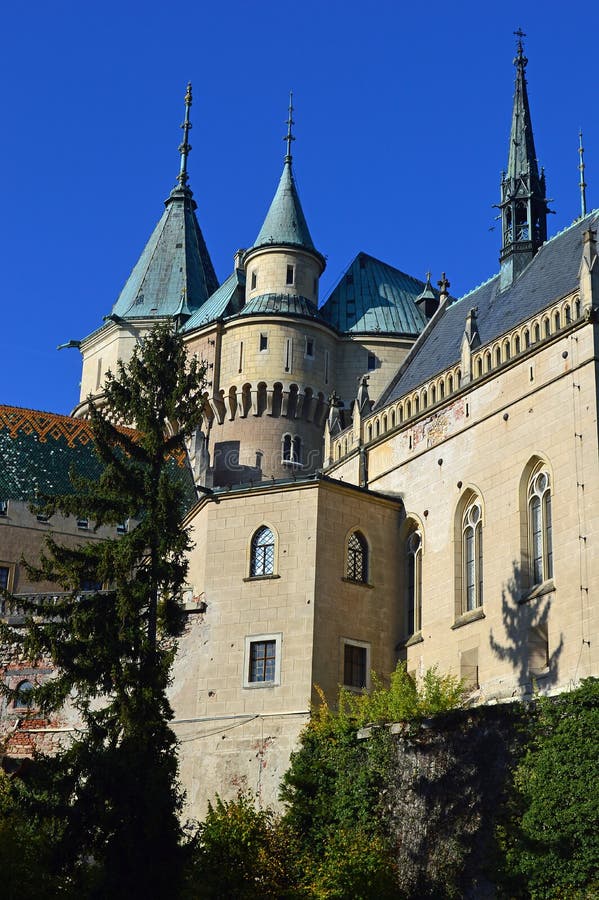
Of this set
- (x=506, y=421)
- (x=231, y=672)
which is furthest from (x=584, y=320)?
(x=231, y=672)

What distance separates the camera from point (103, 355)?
229ft

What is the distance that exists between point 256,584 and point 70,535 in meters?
17.2

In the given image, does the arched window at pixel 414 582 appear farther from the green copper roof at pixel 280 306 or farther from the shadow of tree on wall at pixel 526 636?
the green copper roof at pixel 280 306

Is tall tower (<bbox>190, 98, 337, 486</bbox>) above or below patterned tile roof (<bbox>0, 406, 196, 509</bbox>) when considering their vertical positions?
above

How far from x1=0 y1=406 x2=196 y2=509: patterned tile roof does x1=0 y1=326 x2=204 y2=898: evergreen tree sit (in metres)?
23.1

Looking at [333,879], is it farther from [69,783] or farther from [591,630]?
[591,630]

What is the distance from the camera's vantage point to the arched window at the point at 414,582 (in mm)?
40312

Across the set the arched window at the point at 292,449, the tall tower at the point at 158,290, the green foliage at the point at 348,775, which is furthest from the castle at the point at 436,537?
the tall tower at the point at 158,290

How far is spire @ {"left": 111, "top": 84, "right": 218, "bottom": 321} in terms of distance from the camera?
230ft

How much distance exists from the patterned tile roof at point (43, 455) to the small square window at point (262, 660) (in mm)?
17294

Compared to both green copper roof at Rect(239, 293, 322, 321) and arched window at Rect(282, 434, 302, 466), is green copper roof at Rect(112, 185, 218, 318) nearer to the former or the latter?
green copper roof at Rect(239, 293, 322, 321)

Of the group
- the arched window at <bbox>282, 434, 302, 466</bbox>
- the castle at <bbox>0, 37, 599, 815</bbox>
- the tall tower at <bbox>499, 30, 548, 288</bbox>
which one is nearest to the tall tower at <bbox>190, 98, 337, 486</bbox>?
the arched window at <bbox>282, 434, 302, 466</bbox>

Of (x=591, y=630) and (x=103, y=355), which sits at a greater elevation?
(x=103, y=355)

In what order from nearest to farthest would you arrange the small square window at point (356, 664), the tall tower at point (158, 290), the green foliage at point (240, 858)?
the green foliage at point (240, 858), the small square window at point (356, 664), the tall tower at point (158, 290)
